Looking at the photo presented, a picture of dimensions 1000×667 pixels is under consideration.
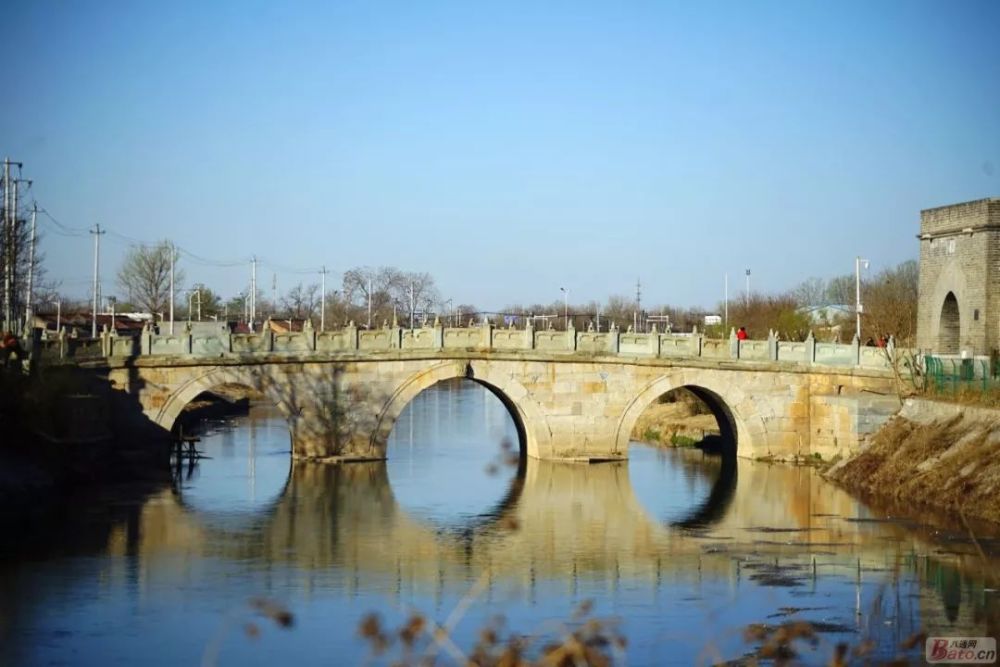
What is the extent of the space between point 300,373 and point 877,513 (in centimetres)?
1714

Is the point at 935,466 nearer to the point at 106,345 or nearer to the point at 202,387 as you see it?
the point at 202,387

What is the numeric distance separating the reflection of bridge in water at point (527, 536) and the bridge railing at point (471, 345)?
Result: 180 inches

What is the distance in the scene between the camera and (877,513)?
3175 centimetres

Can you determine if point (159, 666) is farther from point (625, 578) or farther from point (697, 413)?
point (697, 413)

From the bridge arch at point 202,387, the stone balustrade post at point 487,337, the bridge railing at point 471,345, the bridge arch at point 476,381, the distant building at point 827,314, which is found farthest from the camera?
the distant building at point 827,314

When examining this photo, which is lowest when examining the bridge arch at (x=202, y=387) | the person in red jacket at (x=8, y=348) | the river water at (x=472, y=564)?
the river water at (x=472, y=564)

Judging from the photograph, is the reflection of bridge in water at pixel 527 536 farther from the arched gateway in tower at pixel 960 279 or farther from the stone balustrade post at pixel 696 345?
the arched gateway in tower at pixel 960 279

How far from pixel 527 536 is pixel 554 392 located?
37.4 feet

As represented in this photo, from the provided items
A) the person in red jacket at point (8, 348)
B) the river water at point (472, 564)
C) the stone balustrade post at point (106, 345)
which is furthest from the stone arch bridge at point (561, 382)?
the person in red jacket at point (8, 348)

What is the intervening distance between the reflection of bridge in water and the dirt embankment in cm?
116

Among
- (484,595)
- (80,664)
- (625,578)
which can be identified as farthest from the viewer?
(625,578)

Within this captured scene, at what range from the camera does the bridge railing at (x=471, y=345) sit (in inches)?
1549

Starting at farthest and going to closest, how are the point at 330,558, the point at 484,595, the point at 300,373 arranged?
1. the point at 300,373
2. the point at 330,558
3. the point at 484,595

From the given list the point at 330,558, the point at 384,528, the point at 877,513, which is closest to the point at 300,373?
the point at 384,528
